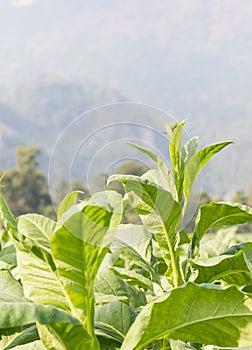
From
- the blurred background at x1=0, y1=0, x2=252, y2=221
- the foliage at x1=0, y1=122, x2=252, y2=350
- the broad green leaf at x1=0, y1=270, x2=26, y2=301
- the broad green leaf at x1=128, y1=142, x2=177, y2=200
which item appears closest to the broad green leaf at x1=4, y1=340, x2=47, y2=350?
the foliage at x1=0, y1=122, x2=252, y2=350

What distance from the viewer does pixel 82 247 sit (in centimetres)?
65

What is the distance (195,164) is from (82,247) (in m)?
0.38

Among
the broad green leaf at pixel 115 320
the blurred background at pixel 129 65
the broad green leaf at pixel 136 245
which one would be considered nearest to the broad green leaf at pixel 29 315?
the broad green leaf at pixel 115 320

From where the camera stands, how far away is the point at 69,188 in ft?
2.55

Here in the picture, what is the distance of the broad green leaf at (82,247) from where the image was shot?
616 mm

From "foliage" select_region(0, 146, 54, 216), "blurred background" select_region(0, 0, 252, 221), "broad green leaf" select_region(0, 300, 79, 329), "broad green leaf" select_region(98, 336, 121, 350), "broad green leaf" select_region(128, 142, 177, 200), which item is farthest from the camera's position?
"blurred background" select_region(0, 0, 252, 221)

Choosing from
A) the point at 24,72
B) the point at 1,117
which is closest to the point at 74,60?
the point at 24,72

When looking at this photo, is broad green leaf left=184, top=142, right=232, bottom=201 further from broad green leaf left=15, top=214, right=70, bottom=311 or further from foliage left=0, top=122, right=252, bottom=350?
broad green leaf left=15, top=214, right=70, bottom=311

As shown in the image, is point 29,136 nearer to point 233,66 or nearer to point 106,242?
point 233,66

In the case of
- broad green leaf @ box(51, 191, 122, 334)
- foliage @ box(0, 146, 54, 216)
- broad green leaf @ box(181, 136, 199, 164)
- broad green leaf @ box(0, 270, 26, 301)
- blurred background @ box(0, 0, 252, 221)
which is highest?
blurred background @ box(0, 0, 252, 221)

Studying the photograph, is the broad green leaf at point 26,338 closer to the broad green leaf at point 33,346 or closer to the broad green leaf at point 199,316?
the broad green leaf at point 33,346

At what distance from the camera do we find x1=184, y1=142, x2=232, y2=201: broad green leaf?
96 cm

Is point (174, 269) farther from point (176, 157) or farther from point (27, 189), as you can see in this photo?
point (27, 189)

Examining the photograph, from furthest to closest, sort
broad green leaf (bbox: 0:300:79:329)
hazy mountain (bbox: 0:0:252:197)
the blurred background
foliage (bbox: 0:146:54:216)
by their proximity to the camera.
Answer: hazy mountain (bbox: 0:0:252:197) → the blurred background → foliage (bbox: 0:146:54:216) → broad green leaf (bbox: 0:300:79:329)
